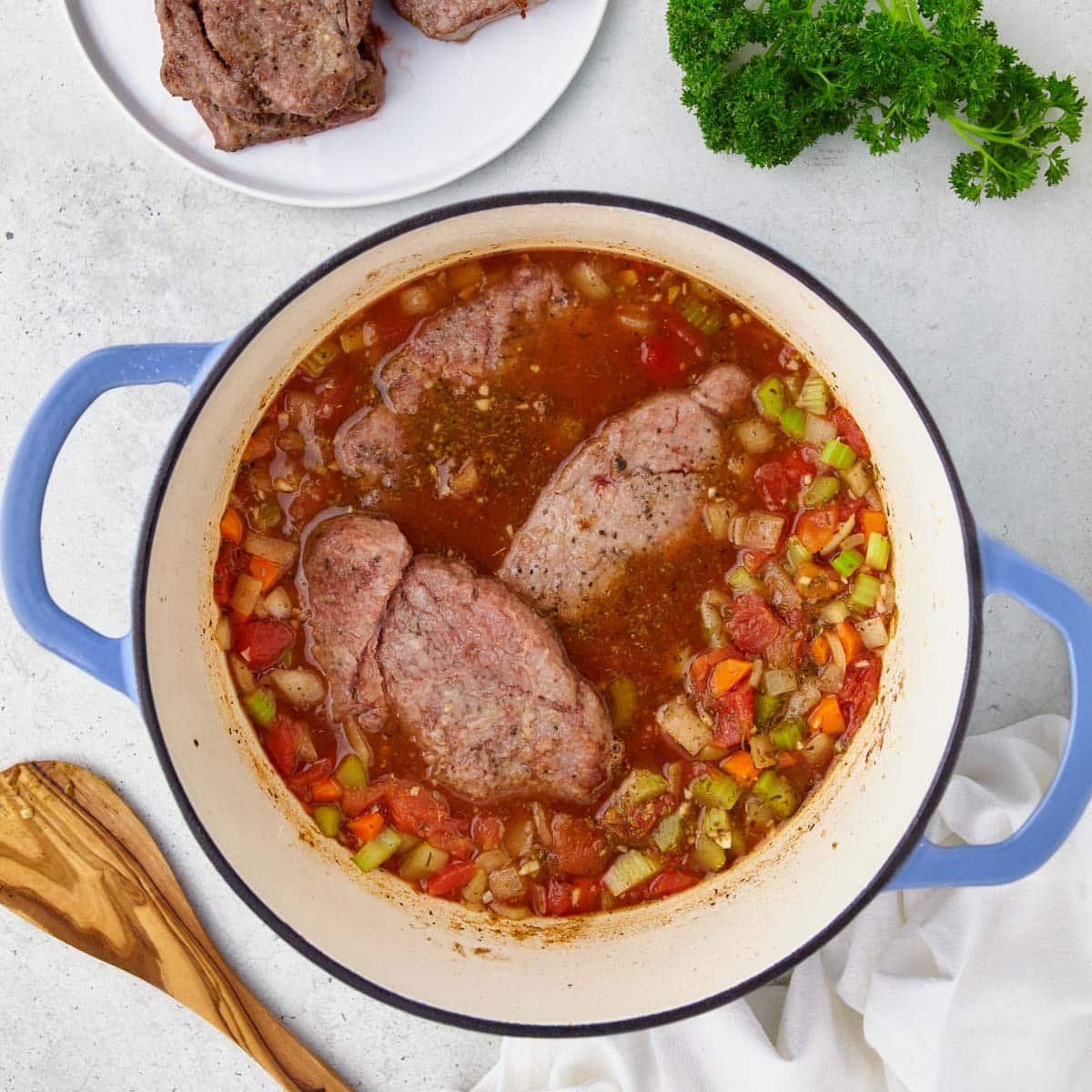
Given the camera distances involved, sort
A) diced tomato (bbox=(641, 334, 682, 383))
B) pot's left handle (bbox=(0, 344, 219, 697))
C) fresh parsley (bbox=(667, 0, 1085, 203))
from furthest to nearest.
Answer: diced tomato (bbox=(641, 334, 682, 383)), fresh parsley (bbox=(667, 0, 1085, 203)), pot's left handle (bbox=(0, 344, 219, 697))

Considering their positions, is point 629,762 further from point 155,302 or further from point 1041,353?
point 155,302

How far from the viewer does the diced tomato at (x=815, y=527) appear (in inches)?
113

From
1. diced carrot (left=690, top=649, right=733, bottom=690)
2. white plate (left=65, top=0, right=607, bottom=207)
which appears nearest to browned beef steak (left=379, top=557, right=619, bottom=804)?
diced carrot (left=690, top=649, right=733, bottom=690)

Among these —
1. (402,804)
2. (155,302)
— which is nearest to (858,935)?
(402,804)

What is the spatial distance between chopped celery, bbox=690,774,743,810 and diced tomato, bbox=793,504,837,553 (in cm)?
67

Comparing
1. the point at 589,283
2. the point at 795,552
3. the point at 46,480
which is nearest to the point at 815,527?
the point at 795,552

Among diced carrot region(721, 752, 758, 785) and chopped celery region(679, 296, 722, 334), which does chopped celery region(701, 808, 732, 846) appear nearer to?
diced carrot region(721, 752, 758, 785)

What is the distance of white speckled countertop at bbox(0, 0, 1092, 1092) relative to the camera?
301cm

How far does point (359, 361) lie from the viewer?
9.32 feet

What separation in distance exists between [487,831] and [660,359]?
1.38m

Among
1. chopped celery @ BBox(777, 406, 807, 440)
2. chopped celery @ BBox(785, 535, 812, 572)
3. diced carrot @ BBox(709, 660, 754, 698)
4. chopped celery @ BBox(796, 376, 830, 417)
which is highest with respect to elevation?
chopped celery @ BBox(796, 376, 830, 417)

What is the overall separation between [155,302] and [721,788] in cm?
212

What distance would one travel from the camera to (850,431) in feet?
9.45

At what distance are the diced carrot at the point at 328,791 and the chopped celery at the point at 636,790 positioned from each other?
75 cm
